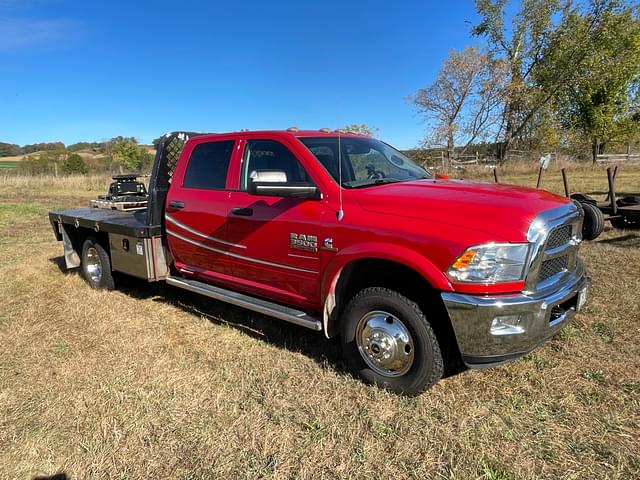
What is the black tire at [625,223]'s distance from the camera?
8.44 meters

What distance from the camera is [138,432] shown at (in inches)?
115

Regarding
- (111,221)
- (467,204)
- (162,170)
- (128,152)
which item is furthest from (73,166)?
(467,204)

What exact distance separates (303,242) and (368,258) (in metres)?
0.60

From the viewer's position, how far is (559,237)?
3.09m

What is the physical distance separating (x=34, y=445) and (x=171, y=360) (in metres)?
1.24

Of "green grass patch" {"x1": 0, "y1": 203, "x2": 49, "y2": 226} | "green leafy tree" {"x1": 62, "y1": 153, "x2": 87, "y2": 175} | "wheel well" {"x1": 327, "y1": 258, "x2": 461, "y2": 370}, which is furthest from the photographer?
"green leafy tree" {"x1": 62, "y1": 153, "x2": 87, "y2": 175}

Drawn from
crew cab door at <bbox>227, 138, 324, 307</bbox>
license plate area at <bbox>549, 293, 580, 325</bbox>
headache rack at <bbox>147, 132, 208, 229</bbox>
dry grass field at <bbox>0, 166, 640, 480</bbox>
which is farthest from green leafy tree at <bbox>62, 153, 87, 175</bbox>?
license plate area at <bbox>549, 293, 580, 325</bbox>

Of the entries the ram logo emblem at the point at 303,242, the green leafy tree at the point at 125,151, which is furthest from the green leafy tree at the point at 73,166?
the ram logo emblem at the point at 303,242

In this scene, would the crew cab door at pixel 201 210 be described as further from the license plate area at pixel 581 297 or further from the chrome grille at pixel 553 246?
the license plate area at pixel 581 297

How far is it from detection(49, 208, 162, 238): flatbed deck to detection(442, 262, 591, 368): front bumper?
347 centimetres

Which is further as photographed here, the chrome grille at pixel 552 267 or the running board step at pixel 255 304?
the running board step at pixel 255 304

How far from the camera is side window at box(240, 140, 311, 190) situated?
3793 millimetres

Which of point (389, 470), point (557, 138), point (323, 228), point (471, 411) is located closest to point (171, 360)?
point (323, 228)

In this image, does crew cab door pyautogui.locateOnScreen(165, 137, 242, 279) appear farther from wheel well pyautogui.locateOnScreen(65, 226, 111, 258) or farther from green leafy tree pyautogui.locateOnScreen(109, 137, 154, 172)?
green leafy tree pyautogui.locateOnScreen(109, 137, 154, 172)
